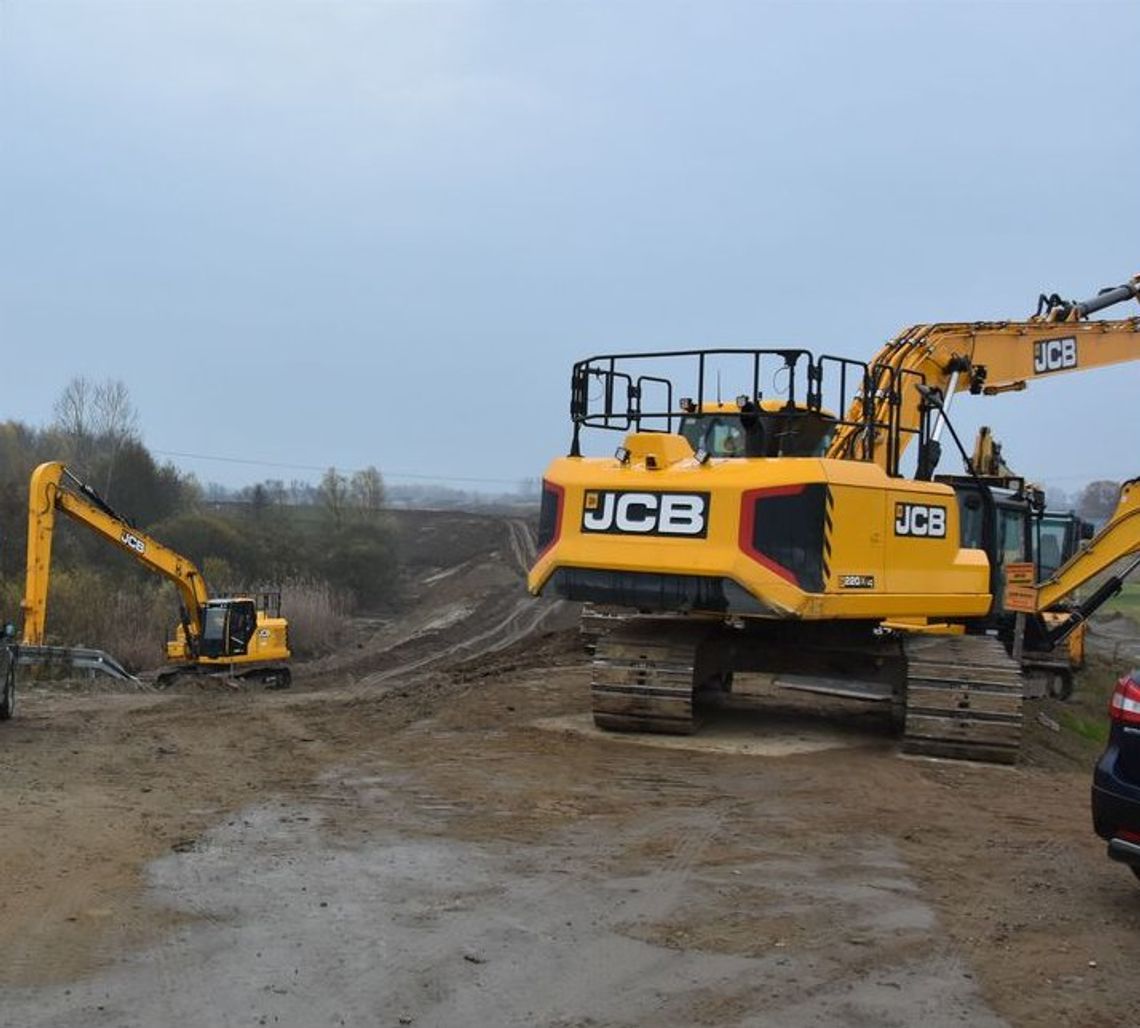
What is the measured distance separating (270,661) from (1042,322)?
1860cm

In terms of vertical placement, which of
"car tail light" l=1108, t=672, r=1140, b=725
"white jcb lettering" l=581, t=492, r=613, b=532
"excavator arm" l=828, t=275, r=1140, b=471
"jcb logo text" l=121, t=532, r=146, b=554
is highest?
"excavator arm" l=828, t=275, r=1140, b=471

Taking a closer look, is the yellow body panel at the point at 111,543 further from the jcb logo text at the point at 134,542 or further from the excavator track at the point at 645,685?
the excavator track at the point at 645,685

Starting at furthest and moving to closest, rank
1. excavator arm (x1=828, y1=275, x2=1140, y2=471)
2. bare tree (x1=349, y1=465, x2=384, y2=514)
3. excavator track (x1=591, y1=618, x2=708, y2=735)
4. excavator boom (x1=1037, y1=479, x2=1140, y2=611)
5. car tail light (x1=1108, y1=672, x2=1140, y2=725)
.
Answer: bare tree (x1=349, y1=465, x2=384, y2=514) < excavator boom (x1=1037, y1=479, x2=1140, y2=611) < excavator arm (x1=828, y1=275, x2=1140, y2=471) < excavator track (x1=591, y1=618, x2=708, y2=735) < car tail light (x1=1108, y1=672, x2=1140, y2=725)

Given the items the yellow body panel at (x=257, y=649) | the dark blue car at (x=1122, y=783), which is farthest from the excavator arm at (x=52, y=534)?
the dark blue car at (x=1122, y=783)

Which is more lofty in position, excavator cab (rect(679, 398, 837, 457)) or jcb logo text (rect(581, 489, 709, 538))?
excavator cab (rect(679, 398, 837, 457))

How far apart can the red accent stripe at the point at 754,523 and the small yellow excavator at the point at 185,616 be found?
55.0 ft

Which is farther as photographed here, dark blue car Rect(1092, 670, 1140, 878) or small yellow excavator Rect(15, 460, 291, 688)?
small yellow excavator Rect(15, 460, 291, 688)

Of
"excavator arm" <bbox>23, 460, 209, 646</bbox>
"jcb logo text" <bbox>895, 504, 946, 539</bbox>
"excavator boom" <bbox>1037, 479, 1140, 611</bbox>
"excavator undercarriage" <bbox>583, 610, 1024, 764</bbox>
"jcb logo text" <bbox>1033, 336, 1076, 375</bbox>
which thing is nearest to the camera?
"excavator undercarriage" <bbox>583, 610, 1024, 764</bbox>

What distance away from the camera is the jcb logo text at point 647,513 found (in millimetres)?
9484

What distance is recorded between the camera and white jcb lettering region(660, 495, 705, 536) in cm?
946

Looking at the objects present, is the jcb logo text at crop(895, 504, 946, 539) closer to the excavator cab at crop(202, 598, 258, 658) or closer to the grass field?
the excavator cab at crop(202, 598, 258, 658)

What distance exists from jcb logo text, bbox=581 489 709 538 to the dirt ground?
1.77 m

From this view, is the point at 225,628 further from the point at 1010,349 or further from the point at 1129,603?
the point at 1129,603

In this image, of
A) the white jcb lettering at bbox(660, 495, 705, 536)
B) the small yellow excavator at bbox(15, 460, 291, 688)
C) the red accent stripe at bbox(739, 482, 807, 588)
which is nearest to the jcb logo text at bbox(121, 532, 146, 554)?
the small yellow excavator at bbox(15, 460, 291, 688)
